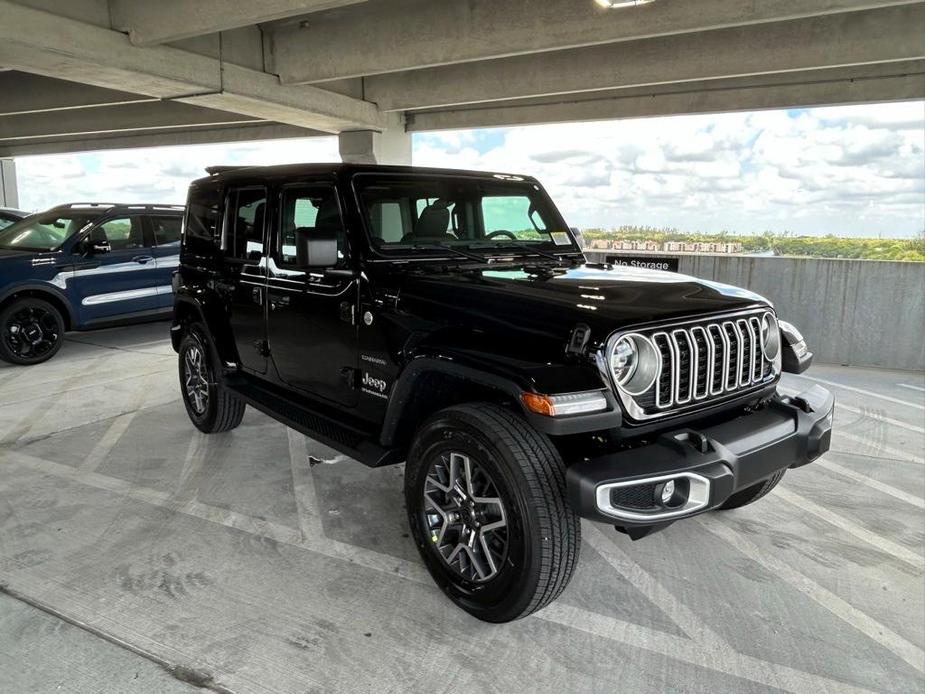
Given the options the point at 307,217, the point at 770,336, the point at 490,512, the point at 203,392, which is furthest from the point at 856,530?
the point at 203,392

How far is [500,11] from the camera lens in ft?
29.3

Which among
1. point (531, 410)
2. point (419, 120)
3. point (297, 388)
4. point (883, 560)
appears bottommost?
point (883, 560)

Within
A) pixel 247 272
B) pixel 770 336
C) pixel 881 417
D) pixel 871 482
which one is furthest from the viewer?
pixel 881 417

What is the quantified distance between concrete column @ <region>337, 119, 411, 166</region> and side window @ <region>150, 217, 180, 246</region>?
19.9 ft

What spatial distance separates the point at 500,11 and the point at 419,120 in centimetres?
695

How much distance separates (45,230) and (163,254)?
53.8 inches

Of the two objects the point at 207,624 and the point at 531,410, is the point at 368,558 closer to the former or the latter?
the point at 207,624

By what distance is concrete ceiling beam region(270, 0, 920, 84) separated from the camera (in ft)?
25.2

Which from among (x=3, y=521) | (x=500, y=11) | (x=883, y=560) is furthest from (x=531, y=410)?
(x=500, y=11)

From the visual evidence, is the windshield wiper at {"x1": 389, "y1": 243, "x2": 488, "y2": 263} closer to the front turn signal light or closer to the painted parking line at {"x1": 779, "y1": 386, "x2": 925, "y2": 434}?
the front turn signal light

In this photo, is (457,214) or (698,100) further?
(698,100)

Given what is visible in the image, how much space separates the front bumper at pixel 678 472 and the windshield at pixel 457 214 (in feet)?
5.52

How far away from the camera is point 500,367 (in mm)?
2480

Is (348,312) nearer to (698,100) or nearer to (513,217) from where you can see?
(513,217)
